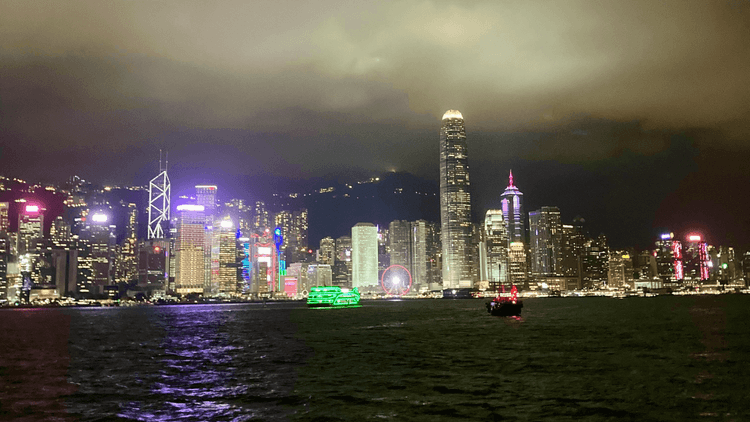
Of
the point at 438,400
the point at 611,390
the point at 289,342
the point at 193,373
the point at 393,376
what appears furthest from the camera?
the point at 289,342

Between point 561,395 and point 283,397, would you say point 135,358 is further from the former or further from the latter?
point 561,395

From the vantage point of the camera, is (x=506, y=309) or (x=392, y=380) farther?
(x=506, y=309)

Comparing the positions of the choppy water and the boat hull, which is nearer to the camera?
the choppy water

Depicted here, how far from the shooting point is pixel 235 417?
114ft

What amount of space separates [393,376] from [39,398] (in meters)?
25.9

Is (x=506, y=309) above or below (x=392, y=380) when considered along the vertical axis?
below

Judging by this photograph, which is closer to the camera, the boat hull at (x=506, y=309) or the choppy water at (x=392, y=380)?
the choppy water at (x=392, y=380)

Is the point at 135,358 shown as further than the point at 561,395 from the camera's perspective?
Yes

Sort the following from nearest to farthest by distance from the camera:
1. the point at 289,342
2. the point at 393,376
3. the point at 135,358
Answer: the point at 393,376
the point at 135,358
the point at 289,342

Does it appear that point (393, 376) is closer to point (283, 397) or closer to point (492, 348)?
point (283, 397)

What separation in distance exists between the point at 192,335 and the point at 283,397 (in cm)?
7111

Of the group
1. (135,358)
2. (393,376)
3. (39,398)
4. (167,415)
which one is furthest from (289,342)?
(167,415)

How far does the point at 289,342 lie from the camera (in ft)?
287

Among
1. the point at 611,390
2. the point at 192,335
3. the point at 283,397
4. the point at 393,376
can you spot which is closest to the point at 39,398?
the point at 283,397
